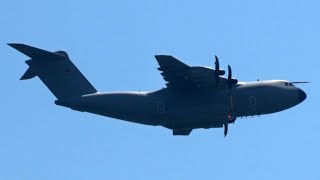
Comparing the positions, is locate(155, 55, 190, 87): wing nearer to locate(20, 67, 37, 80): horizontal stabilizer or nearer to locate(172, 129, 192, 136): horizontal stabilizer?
locate(172, 129, 192, 136): horizontal stabilizer

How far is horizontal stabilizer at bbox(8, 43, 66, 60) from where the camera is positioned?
3294 centimetres

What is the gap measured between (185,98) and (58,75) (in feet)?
20.3

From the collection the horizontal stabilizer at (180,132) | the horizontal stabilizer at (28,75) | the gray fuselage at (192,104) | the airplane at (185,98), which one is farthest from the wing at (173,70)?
the horizontal stabilizer at (28,75)

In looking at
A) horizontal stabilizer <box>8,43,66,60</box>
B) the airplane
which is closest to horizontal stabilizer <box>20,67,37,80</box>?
the airplane

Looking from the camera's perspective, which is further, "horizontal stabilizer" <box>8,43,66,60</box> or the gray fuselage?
the gray fuselage

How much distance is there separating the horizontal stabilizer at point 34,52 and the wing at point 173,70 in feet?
17.8

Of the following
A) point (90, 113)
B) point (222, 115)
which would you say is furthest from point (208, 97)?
point (90, 113)

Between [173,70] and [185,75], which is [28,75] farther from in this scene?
[185,75]

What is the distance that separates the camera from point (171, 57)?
1260 inches

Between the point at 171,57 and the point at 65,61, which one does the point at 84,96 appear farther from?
the point at 171,57

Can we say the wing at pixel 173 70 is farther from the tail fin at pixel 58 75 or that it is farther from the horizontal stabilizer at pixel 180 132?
the tail fin at pixel 58 75

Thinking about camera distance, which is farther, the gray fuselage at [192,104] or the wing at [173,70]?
the gray fuselage at [192,104]

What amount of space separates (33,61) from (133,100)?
5.07m

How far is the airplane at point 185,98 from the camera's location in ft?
110
